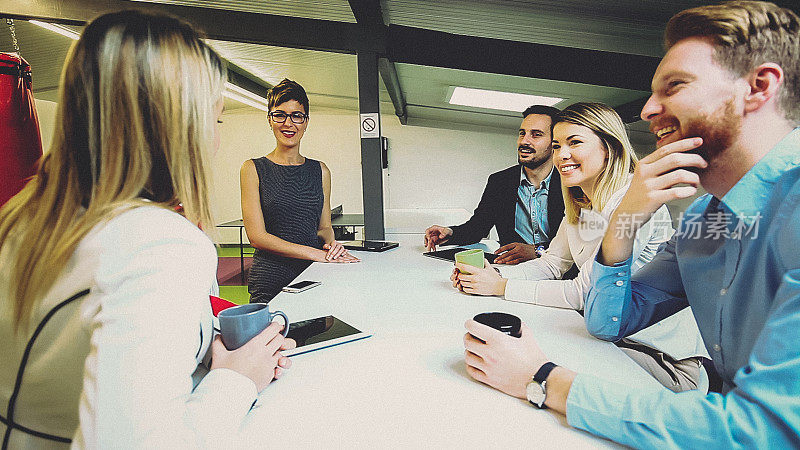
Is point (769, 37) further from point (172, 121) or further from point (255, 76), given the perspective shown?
point (255, 76)

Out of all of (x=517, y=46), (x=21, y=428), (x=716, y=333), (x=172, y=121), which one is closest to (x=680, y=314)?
(x=716, y=333)

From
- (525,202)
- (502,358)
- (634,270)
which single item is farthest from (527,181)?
(502,358)

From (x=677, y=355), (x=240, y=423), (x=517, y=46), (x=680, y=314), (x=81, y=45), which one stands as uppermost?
(x=517, y=46)

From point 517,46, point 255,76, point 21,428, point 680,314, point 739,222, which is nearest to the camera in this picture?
point 21,428

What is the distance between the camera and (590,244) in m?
1.65

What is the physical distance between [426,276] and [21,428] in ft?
4.39

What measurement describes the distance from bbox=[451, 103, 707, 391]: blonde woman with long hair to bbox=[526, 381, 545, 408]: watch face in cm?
63

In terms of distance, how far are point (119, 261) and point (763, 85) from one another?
125cm

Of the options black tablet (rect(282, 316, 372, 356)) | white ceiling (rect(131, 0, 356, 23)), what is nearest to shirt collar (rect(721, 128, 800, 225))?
black tablet (rect(282, 316, 372, 356))

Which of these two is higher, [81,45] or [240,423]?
[81,45]

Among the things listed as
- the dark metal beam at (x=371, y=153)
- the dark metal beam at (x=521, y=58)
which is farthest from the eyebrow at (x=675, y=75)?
the dark metal beam at (x=371, y=153)

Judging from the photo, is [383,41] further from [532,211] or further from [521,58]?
[532,211]

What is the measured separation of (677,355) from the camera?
143 cm

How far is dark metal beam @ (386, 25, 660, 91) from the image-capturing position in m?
2.65
